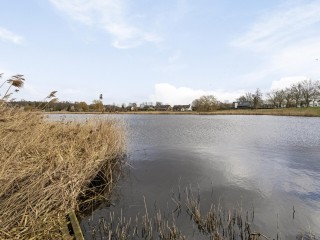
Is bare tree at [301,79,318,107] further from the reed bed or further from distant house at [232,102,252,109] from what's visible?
the reed bed

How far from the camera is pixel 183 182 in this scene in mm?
9992

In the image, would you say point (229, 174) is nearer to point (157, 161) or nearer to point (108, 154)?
point (157, 161)

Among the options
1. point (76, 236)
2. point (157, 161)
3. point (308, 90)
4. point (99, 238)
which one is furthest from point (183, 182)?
point (308, 90)

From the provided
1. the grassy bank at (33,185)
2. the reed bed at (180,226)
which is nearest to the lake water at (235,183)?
the reed bed at (180,226)

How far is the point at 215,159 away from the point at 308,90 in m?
75.6

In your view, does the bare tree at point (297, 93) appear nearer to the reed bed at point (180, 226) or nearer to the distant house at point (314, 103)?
the distant house at point (314, 103)

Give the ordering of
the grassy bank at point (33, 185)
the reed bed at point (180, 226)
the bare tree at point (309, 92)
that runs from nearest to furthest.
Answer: the grassy bank at point (33, 185) < the reed bed at point (180, 226) < the bare tree at point (309, 92)

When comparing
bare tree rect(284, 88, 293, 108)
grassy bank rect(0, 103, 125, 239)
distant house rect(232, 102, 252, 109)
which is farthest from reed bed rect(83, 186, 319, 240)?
distant house rect(232, 102, 252, 109)

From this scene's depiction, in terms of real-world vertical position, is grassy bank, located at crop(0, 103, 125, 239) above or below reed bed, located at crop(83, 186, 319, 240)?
above

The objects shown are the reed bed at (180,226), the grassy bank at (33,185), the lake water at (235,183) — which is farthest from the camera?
the lake water at (235,183)

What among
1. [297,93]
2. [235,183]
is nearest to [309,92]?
[297,93]

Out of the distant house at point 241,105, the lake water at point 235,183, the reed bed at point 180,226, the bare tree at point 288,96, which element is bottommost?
the lake water at point 235,183

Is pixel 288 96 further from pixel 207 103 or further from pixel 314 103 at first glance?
pixel 207 103

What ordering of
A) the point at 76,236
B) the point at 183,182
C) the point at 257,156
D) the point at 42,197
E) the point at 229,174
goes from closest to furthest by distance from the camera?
the point at 76,236 → the point at 42,197 → the point at 183,182 → the point at 229,174 → the point at 257,156
